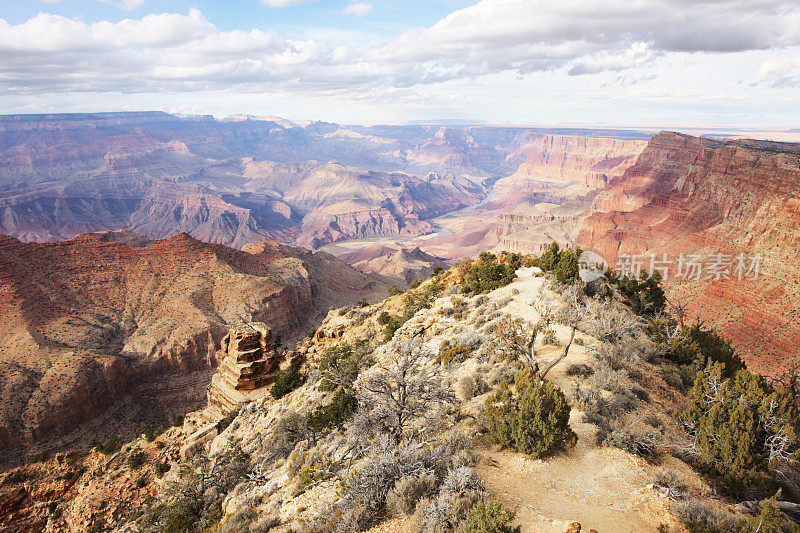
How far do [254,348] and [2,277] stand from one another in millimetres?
56555

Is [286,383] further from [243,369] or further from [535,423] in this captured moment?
[535,423]

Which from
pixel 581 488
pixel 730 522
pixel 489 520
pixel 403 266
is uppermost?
pixel 489 520

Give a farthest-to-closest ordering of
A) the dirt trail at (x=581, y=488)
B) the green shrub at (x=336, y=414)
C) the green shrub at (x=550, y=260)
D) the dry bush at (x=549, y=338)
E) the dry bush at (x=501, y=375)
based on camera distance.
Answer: the green shrub at (x=550, y=260), the dry bush at (x=549, y=338), the green shrub at (x=336, y=414), the dry bush at (x=501, y=375), the dirt trail at (x=581, y=488)

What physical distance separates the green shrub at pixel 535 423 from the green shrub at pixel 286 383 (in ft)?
65.6

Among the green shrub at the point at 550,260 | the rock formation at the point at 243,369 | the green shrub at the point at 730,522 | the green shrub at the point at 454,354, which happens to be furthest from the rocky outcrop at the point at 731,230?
the rock formation at the point at 243,369

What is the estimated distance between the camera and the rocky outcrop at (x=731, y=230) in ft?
154

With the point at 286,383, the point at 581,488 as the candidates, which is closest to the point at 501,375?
the point at 581,488

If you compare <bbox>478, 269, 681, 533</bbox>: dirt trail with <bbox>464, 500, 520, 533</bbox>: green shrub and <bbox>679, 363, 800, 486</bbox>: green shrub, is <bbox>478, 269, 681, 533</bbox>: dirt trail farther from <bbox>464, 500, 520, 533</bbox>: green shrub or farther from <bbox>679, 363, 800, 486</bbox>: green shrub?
<bbox>679, 363, 800, 486</bbox>: green shrub

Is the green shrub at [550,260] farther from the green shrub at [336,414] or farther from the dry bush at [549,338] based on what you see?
the green shrub at [336,414]

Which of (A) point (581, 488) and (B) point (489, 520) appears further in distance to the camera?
(A) point (581, 488)

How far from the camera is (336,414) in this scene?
16.9 metres

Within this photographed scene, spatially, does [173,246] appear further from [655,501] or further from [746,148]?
[746,148]

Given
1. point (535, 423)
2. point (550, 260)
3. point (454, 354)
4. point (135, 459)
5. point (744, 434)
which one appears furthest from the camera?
point (550, 260)

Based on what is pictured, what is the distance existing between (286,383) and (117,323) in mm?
52067
